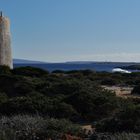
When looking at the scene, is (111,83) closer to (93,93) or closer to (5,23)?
(5,23)

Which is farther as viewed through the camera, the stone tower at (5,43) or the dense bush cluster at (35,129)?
the stone tower at (5,43)

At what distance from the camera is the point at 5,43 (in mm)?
39812

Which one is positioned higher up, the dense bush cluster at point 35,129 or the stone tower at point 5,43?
the stone tower at point 5,43

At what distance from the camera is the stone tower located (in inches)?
1553

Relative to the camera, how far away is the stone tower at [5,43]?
129 feet

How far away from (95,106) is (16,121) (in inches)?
207

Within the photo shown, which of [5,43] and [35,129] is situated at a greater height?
[5,43]

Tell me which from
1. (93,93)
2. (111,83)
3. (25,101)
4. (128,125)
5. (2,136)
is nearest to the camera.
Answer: (2,136)

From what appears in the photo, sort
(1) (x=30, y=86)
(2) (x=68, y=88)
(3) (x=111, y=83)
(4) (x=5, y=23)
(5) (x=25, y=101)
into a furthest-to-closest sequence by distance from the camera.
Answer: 1. (4) (x=5, y=23)
2. (3) (x=111, y=83)
3. (1) (x=30, y=86)
4. (2) (x=68, y=88)
5. (5) (x=25, y=101)

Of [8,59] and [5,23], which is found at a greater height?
[5,23]

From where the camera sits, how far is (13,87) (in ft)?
79.4

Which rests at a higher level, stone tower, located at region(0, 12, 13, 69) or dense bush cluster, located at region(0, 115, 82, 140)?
stone tower, located at region(0, 12, 13, 69)

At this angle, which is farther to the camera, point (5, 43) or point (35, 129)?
point (5, 43)

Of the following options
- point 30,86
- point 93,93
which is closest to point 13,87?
point 30,86
